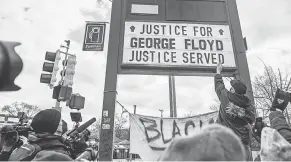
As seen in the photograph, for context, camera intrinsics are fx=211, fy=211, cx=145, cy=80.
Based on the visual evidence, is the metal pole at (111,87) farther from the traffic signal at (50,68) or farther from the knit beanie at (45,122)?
the knit beanie at (45,122)

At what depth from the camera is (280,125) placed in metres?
1.73

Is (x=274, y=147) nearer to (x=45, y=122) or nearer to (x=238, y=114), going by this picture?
(x=238, y=114)

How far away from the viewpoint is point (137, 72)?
5.47 meters

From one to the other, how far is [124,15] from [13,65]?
4.77 metres

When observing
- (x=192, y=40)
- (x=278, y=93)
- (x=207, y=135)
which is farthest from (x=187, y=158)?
(x=192, y=40)

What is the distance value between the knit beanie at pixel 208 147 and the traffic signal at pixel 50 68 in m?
5.42

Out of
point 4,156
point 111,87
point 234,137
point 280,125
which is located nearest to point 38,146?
point 4,156

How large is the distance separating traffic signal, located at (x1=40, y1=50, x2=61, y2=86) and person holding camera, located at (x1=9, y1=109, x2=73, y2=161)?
3671 mm

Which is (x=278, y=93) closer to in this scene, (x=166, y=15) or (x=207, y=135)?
(x=207, y=135)

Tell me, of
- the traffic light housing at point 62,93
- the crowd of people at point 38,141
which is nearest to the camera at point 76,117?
the crowd of people at point 38,141

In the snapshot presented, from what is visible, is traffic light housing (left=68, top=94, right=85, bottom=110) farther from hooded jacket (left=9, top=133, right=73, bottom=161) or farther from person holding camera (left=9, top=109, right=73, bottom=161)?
hooded jacket (left=9, top=133, right=73, bottom=161)

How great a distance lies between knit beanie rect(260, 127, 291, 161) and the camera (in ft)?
4.19

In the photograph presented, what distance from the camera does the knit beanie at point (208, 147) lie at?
794 mm

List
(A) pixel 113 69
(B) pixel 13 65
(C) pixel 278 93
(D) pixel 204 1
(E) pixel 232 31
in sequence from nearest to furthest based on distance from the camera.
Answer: (B) pixel 13 65
(C) pixel 278 93
(A) pixel 113 69
(E) pixel 232 31
(D) pixel 204 1
